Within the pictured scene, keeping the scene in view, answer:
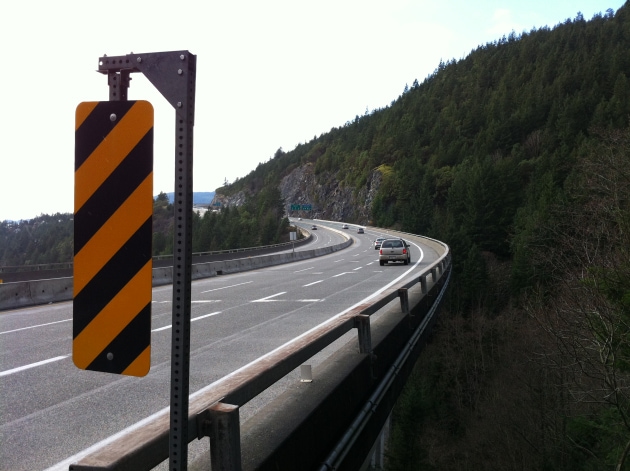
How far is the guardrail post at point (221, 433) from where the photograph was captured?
2.88 m

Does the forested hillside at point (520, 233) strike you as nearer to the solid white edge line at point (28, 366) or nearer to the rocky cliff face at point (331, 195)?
the rocky cliff face at point (331, 195)

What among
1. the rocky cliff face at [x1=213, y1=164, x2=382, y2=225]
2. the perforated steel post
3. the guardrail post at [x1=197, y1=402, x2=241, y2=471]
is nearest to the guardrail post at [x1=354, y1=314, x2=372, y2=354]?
the guardrail post at [x1=197, y1=402, x2=241, y2=471]

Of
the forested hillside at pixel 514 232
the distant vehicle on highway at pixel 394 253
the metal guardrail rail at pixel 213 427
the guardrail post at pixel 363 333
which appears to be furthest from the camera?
the distant vehicle on highway at pixel 394 253

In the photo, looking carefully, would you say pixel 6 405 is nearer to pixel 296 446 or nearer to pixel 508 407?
pixel 296 446

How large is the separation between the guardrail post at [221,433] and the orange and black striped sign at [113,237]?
618 millimetres

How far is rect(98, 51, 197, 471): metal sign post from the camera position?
2.34 m

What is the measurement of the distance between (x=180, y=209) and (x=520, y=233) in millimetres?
62429

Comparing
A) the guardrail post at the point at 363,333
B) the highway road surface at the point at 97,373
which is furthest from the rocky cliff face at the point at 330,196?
the guardrail post at the point at 363,333

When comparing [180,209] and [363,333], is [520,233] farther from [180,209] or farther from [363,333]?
[180,209]

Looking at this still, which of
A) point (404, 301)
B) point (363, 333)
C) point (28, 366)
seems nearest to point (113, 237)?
point (363, 333)

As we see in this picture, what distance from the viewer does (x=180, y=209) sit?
7.72ft

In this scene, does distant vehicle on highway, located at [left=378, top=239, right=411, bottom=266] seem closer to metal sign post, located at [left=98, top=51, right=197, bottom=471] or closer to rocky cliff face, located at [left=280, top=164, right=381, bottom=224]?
metal sign post, located at [left=98, top=51, right=197, bottom=471]

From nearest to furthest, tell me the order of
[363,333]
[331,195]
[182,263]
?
[182,263]
[363,333]
[331,195]

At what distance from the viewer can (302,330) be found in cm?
1103
